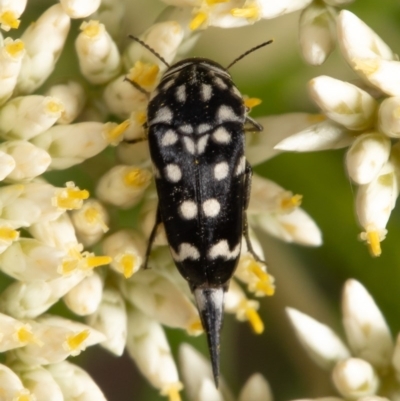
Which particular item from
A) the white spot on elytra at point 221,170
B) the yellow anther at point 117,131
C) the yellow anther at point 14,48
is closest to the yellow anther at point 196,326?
the white spot on elytra at point 221,170

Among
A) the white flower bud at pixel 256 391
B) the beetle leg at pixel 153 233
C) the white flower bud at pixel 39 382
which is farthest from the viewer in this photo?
the white flower bud at pixel 256 391

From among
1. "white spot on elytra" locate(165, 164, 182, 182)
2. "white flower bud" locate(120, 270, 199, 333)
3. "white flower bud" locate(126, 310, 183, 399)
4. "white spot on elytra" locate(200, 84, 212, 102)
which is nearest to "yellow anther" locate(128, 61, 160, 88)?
"white spot on elytra" locate(200, 84, 212, 102)

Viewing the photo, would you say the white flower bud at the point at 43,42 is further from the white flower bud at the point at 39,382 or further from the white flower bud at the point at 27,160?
the white flower bud at the point at 39,382

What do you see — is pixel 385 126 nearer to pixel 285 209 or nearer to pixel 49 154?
pixel 285 209

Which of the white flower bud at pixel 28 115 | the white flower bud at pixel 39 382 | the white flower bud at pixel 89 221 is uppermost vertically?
the white flower bud at pixel 28 115

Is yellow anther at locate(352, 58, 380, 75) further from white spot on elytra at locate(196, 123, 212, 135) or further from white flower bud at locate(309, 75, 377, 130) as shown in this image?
white spot on elytra at locate(196, 123, 212, 135)

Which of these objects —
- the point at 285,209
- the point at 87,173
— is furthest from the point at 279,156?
the point at 87,173

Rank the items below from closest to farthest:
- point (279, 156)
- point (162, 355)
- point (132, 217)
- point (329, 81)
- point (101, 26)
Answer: point (329, 81) < point (101, 26) < point (162, 355) < point (132, 217) < point (279, 156)
